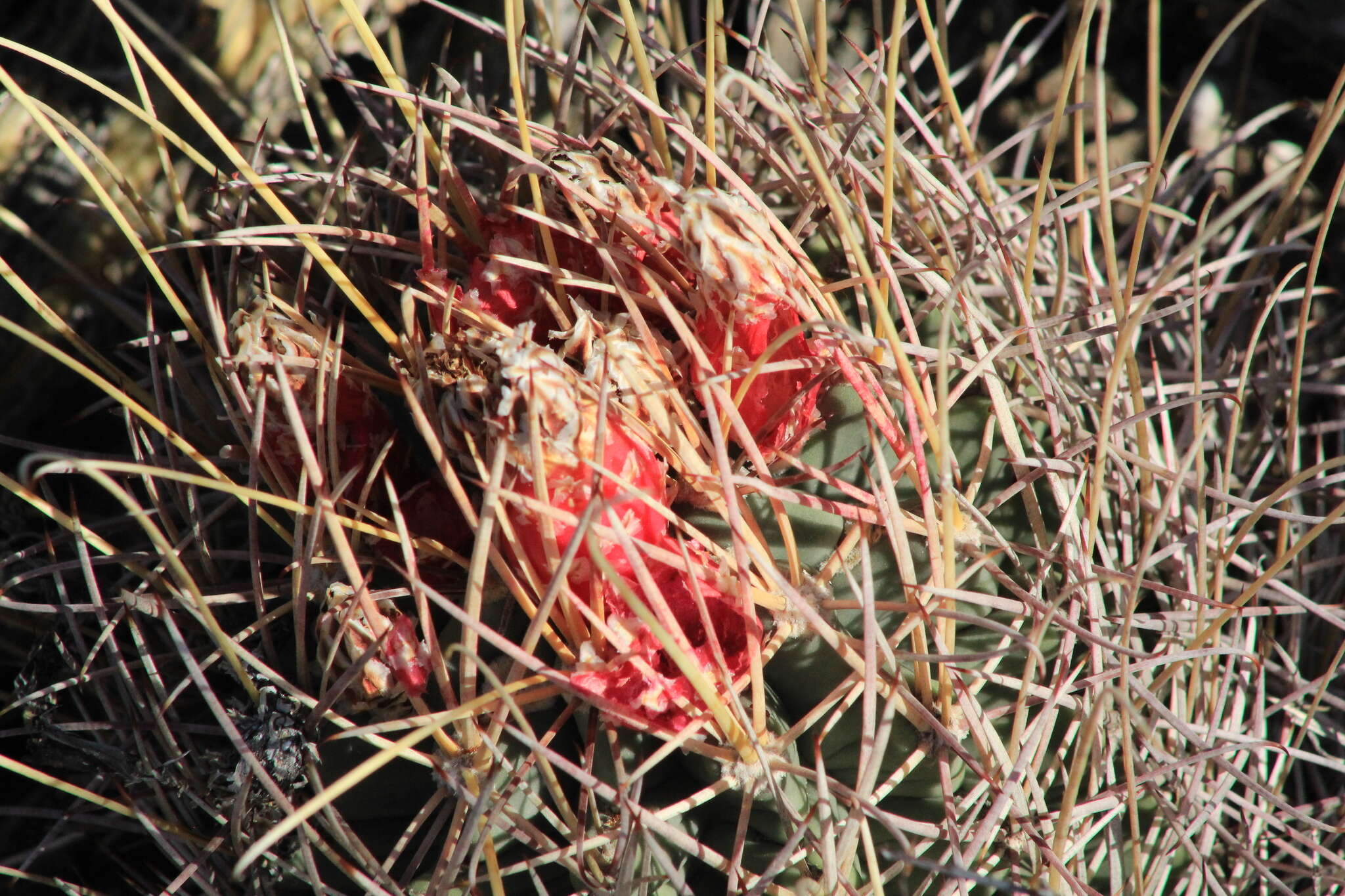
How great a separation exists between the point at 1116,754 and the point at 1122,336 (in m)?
0.25

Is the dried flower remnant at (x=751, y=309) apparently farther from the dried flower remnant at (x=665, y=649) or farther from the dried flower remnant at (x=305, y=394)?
the dried flower remnant at (x=305, y=394)

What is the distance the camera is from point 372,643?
18.4 inches

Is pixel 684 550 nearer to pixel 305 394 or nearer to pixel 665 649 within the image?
pixel 665 649

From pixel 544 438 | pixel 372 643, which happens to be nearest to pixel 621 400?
pixel 544 438

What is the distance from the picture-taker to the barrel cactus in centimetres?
45

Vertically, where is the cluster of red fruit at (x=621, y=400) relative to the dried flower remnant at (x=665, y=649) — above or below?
above

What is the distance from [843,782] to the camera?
0.50m

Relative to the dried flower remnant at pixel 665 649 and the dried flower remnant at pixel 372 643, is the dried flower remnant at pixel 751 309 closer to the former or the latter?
the dried flower remnant at pixel 665 649

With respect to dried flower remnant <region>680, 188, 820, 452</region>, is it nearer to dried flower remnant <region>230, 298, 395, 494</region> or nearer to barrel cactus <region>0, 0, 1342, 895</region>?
barrel cactus <region>0, 0, 1342, 895</region>

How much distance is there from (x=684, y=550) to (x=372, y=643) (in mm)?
163

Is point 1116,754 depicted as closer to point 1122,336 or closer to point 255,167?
point 1122,336

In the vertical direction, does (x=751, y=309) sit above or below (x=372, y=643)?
above

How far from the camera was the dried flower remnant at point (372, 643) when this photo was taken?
0.47 meters

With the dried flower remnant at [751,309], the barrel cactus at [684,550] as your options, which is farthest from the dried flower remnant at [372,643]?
the dried flower remnant at [751,309]
